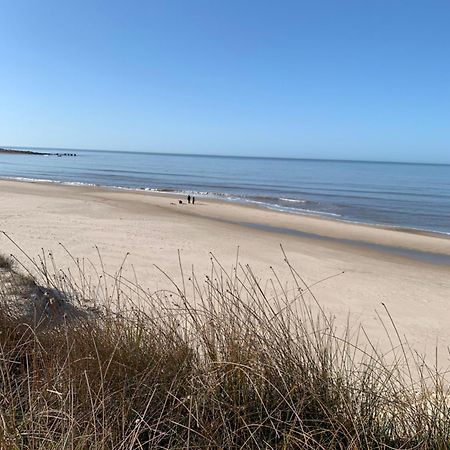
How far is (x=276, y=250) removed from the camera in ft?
42.0

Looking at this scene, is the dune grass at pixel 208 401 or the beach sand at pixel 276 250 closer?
the dune grass at pixel 208 401

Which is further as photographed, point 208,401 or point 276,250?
point 276,250

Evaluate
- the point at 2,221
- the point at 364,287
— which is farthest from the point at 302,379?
the point at 2,221

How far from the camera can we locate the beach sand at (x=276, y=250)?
808 cm

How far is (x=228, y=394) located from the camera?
7.82ft

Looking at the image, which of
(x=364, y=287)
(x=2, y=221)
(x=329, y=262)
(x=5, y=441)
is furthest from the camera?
(x=2, y=221)

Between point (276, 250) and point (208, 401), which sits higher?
point (208, 401)

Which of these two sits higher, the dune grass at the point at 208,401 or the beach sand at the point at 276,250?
the dune grass at the point at 208,401

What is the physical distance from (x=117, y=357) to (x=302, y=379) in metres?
1.24

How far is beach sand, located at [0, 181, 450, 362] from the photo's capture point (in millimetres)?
8078

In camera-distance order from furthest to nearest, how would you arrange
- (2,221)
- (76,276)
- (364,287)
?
1. (2,221)
2. (364,287)
3. (76,276)

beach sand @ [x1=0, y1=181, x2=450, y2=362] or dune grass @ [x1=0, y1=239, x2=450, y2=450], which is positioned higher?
dune grass @ [x1=0, y1=239, x2=450, y2=450]

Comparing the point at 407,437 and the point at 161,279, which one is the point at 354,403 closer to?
the point at 407,437

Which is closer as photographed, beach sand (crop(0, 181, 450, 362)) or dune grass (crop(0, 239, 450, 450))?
dune grass (crop(0, 239, 450, 450))
